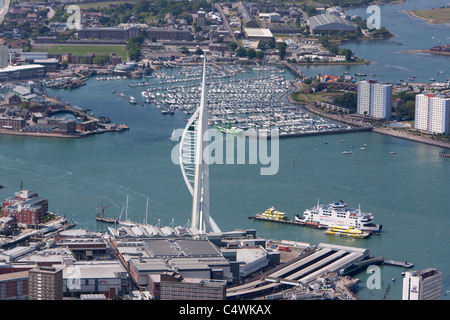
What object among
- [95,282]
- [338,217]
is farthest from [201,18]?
[95,282]

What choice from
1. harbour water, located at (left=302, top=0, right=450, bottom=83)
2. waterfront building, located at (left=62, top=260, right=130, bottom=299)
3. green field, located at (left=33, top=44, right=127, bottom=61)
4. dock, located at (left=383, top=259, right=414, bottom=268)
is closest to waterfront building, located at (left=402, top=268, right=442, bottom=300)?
dock, located at (left=383, top=259, right=414, bottom=268)

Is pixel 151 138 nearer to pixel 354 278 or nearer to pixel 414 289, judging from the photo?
pixel 354 278

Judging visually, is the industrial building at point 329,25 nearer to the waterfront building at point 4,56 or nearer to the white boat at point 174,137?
the waterfront building at point 4,56

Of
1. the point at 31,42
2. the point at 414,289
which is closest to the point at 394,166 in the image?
the point at 414,289

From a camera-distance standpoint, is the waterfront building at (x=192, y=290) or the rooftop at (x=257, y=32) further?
the rooftop at (x=257, y=32)

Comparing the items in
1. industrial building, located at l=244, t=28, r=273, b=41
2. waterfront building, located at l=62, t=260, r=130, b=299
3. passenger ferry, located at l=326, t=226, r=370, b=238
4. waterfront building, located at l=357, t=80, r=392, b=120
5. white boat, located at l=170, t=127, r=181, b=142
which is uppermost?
industrial building, located at l=244, t=28, r=273, b=41

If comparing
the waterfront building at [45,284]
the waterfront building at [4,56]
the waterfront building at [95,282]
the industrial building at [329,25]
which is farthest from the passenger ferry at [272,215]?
A: the industrial building at [329,25]

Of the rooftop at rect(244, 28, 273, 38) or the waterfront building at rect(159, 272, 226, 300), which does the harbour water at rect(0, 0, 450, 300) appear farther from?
the rooftop at rect(244, 28, 273, 38)
